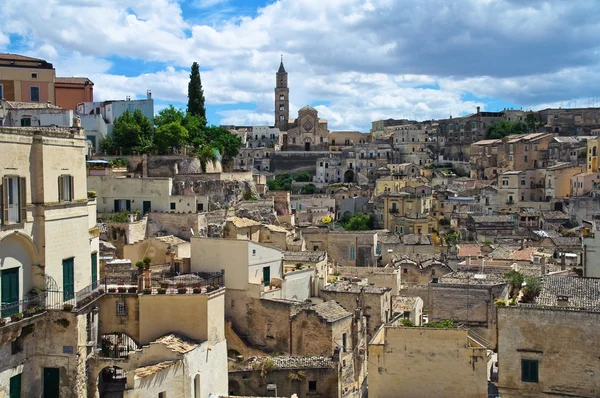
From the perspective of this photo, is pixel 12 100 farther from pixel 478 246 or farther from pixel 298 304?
pixel 478 246

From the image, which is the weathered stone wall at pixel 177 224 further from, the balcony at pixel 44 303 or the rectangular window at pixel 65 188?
the rectangular window at pixel 65 188

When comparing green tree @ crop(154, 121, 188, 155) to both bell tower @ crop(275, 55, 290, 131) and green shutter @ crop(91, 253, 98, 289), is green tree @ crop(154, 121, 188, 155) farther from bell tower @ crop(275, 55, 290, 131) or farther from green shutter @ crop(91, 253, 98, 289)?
bell tower @ crop(275, 55, 290, 131)

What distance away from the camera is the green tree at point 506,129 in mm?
106625

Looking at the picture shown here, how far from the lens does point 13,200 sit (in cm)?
2089

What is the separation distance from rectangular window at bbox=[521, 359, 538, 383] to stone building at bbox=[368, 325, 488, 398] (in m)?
1.10

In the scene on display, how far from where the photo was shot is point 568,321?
772 inches

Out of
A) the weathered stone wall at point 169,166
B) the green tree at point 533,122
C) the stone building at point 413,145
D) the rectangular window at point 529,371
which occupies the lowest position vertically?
the rectangular window at point 529,371

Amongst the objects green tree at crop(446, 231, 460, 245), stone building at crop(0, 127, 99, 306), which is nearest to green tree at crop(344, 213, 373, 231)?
green tree at crop(446, 231, 460, 245)

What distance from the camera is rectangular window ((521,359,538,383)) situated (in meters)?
20.0

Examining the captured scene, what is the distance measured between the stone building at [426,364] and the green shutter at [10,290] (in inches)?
430

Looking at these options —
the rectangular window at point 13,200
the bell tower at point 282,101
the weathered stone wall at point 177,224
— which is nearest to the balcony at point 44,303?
the rectangular window at point 13,200

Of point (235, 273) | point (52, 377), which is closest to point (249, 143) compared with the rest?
point (235, 273)

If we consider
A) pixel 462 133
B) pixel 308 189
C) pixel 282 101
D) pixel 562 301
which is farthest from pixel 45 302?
pixel 282 101

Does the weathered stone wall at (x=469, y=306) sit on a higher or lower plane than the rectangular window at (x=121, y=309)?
lower
